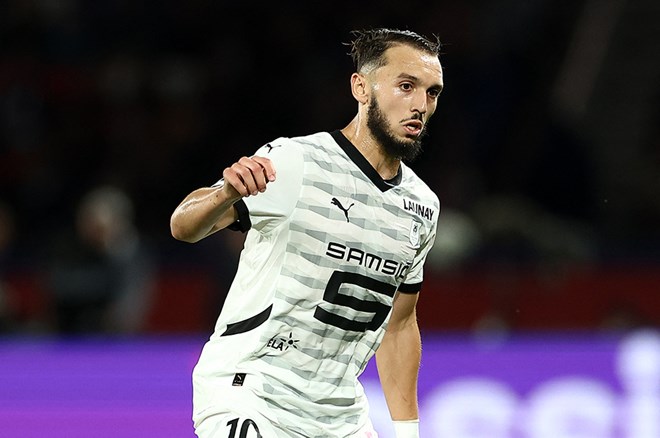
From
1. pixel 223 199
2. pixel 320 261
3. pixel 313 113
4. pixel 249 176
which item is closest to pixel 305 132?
pixel 313 113

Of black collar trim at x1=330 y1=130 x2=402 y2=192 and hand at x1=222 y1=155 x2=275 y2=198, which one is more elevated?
black collar trim at x1=330 y1=130 x2=402 y2=192

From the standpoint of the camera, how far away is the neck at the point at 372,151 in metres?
4.46

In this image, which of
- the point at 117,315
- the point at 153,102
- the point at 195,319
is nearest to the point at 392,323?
the point at 117,315

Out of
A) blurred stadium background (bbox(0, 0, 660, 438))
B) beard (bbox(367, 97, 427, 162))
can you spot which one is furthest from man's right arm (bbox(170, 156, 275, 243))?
blurred stadium background (bbox(0, 0, 660, 438))

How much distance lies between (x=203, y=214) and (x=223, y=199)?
117mm

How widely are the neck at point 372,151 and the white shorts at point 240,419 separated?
0.90m

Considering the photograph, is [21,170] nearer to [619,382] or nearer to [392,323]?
[619,382]

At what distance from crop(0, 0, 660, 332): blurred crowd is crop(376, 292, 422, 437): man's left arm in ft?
15.2

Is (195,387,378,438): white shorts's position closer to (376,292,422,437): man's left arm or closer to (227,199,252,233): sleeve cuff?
(227,199,252,233): sleeve cuff

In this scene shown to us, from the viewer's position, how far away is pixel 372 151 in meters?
4.46

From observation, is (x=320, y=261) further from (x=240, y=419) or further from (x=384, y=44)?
(x=384, y=44)

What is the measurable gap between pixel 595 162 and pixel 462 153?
1241 millimetres

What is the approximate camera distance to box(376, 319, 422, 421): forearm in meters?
4.81

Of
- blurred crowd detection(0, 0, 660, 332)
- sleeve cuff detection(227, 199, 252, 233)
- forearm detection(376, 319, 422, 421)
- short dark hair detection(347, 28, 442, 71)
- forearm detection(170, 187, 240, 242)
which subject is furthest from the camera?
blurred crowd detection(0, 0, 660, 332)
